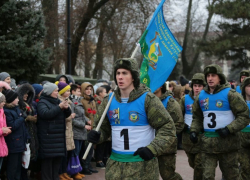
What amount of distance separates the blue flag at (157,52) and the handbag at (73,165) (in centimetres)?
324

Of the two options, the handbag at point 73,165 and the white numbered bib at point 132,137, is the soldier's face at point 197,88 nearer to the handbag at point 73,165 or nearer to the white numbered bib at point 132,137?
the handbag at point 73,165

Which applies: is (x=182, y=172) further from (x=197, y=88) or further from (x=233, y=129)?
(x=233, y=129)

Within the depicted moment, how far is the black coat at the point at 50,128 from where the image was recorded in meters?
6.31

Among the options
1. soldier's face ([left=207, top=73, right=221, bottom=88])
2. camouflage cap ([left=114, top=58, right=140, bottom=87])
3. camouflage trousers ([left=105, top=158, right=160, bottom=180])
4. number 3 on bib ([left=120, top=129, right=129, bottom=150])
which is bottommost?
camouflage trousers ([left=105, top=158, right=160, bottom=180])

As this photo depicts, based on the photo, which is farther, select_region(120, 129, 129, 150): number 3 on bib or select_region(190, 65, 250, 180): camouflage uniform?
select_region(190, 65, 250, 180): camouflage uniform

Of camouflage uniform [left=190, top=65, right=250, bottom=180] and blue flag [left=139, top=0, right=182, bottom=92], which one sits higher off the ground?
blue flag [left=139, top=0, right=182, bottom=92]

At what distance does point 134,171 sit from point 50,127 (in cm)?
285

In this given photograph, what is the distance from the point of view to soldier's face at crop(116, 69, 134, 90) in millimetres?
4059

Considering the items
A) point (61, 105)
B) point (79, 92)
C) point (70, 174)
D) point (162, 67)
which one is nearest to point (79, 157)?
point (70, 174)

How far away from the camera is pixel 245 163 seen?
6809 millimetres

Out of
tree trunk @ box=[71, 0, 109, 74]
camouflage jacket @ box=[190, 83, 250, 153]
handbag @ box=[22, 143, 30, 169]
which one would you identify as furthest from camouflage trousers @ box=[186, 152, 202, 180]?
tree trunk @ box=[71, 0, 109, 74]

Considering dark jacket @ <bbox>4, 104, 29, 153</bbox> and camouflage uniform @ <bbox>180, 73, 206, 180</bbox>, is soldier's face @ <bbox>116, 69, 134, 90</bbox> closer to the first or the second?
dark jacket @ <bbox>4, 104, 29, 153</bbox>

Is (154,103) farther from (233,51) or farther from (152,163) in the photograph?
(233,51)

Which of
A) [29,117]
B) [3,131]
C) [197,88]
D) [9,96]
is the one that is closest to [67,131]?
[29,117]
